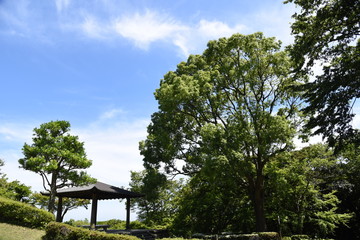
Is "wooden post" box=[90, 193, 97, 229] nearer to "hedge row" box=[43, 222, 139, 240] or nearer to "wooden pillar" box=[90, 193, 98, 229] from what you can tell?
"wooden pillar" box=[90, 193, 98, 229]

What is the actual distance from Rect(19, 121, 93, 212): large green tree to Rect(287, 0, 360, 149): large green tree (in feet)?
49.8

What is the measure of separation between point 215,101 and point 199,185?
22.4ft

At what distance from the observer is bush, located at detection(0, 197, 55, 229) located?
46.3 ft

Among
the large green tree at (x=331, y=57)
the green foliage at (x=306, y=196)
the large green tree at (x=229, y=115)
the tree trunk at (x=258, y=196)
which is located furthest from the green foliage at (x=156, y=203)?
the large green tree at (x=331, y=57)

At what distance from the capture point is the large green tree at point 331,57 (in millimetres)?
10328

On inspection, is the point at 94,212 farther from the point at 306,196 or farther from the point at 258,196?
the point at 306,196

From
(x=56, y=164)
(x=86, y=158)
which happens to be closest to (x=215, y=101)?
(x=86, y=158)

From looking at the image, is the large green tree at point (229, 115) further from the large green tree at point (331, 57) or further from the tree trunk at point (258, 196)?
the large green tree at point (331, 57)

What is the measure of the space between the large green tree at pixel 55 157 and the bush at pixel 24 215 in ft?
10.5

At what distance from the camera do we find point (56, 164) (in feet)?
57.8

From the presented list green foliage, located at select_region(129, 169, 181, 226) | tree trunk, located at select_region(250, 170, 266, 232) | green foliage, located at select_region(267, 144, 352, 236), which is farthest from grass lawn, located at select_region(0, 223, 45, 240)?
green foliage, located at select_region(267, 144, 352, 236)

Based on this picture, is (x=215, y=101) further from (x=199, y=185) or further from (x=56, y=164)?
(x=56, y=164)

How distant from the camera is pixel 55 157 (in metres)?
18.4

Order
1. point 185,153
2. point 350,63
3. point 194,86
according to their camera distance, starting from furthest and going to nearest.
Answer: point 185,153 → point 194,86 → point 350,63
